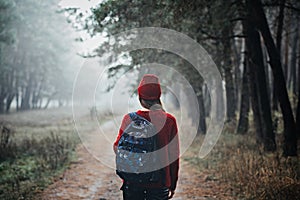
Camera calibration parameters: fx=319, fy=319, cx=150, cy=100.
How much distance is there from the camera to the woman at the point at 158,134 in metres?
3.51

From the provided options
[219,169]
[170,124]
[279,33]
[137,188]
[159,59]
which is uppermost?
[279,33]

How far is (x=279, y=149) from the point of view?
10094 millimetres

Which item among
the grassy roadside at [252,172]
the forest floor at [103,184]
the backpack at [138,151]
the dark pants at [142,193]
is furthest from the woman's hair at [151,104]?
the forest floor at [103,184]

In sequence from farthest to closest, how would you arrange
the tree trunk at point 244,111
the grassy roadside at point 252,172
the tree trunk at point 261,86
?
the tree trunk at point 244,111
the tree trunk at point 261,86
the grassy roadside at point 252,172

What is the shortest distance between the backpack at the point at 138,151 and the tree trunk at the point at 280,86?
6768mm

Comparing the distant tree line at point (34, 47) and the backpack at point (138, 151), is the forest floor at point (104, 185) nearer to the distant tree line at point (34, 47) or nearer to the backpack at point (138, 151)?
the backpack at point (138, 151)

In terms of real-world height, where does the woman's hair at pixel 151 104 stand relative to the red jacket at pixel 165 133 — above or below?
above

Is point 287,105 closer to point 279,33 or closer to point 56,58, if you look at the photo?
point 279,33

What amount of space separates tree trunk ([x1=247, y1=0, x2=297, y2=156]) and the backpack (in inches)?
266

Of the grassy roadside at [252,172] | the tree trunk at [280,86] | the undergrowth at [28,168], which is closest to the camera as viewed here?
the grassy roadside at [252,172]

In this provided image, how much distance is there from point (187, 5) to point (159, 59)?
5738 mm

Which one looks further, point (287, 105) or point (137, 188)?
point (287, 105)

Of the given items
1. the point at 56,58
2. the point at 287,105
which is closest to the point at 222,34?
the point at 287,105

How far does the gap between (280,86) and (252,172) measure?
10.3 feet
